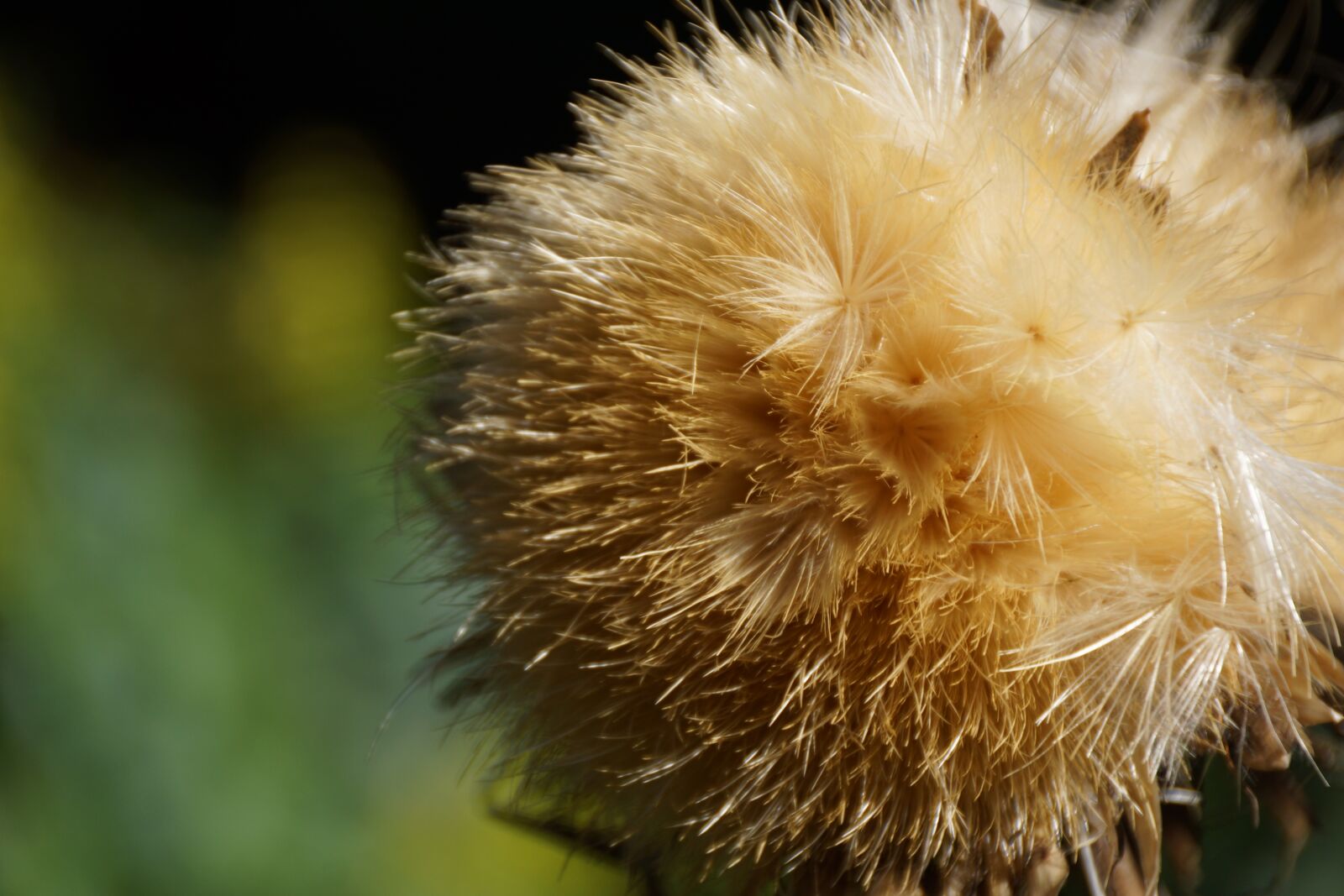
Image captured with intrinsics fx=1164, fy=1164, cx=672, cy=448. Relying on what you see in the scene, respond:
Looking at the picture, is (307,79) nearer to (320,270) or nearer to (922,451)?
(320,270)

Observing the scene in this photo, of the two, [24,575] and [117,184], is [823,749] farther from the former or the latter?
[117,184]

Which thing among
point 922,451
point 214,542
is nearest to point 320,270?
point 214,542

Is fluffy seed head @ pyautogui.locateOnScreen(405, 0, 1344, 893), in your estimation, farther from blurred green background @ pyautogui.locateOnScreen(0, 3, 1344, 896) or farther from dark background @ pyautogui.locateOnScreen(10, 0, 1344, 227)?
dark background @ pyautogui.locateOnScreen(10, 0, 1344, 227)

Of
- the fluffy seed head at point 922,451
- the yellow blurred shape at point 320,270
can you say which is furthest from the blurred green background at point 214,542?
the fluffy seed head at point 922,451

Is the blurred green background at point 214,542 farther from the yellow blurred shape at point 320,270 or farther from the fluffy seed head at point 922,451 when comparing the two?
the fluffy seed head at point 922,451

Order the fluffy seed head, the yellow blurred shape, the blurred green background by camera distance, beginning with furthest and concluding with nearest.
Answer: the yellow blurred shape → the blurred green background → the fluffy seed head

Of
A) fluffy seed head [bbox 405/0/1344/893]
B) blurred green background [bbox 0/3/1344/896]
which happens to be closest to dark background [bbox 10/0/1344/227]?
blurred green background [bbox 0/3/1344/896]
